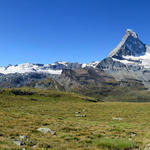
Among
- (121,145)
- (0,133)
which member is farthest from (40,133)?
(121,145)

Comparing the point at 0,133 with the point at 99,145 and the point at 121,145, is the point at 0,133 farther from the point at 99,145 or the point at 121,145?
the point at 121,145

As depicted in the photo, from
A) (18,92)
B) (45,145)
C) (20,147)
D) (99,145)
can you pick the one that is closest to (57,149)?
(45,145)

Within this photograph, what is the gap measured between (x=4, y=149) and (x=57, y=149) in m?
3.10

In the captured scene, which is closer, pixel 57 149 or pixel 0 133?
pixel 57 149

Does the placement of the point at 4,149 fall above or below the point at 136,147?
above

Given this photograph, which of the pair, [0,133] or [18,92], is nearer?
[0,133]

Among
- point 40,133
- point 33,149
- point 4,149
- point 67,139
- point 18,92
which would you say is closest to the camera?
point 4,149

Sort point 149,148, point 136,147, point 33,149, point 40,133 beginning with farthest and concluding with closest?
point 40,133 → point 136,147 → point 149,148 → point 33,149

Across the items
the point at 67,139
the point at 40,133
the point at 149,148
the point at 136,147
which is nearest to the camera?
the point at 149,148

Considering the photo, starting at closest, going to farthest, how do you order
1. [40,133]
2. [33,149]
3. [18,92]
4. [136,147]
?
[33,149] < [136,147] < [40,133] < [18,92]

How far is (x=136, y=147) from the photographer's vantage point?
40.5ft

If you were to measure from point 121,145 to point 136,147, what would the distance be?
146cm

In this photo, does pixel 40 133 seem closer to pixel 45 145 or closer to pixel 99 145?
pixel 45 145

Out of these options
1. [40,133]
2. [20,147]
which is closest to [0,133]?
[40,133]
